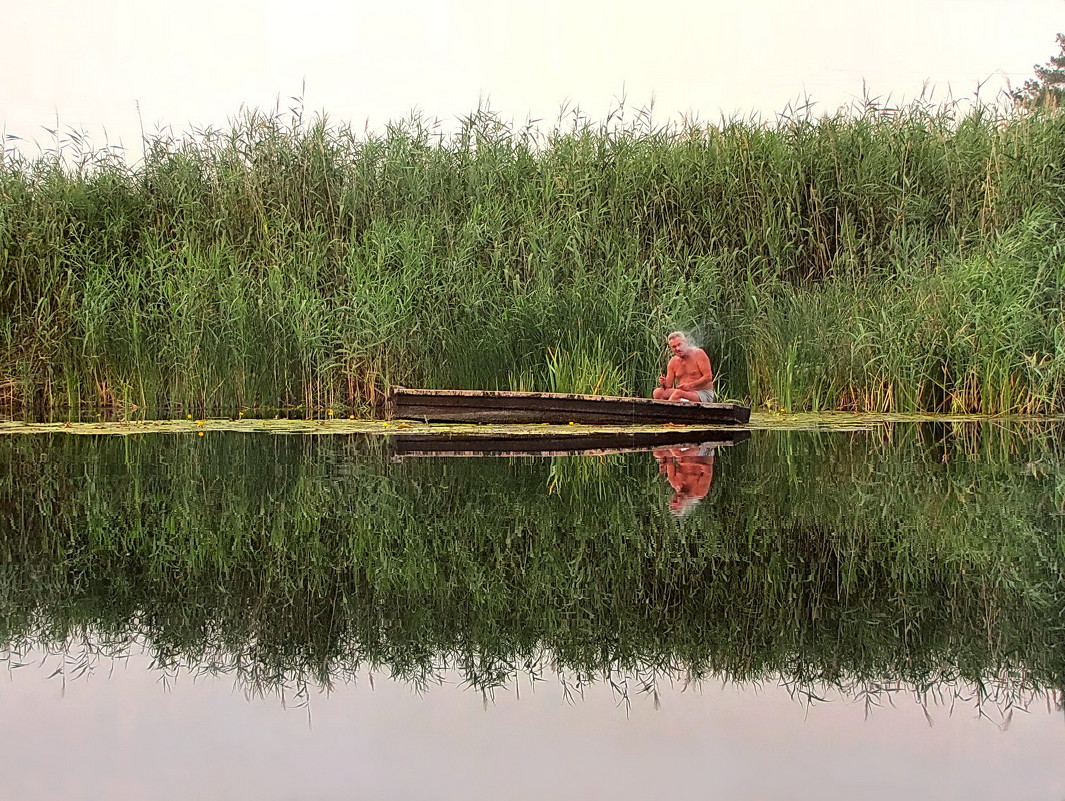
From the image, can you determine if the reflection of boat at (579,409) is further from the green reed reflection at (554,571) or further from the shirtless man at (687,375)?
the green reed reflection at (554,571)

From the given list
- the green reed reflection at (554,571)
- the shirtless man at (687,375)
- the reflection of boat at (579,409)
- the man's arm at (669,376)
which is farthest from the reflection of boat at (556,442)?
the green reed reflection at (554,571)

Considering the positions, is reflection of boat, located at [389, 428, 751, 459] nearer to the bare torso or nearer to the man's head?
the bare torso

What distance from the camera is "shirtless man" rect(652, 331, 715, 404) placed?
9.95 m

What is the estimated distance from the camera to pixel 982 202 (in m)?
12.3

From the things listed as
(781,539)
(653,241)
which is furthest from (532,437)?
(781,539)

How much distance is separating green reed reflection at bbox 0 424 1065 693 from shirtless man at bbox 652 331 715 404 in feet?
8.22

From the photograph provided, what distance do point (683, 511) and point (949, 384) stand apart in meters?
6.42

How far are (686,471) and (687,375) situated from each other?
3119 mm

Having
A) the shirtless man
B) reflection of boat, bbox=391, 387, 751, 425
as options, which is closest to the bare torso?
the shirtless man

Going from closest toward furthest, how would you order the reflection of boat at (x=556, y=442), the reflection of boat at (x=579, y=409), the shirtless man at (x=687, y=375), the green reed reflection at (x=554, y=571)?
the green reed reflection at (x=554, y=571) < the reflection of boat at (x=556, y=442) < the reflection of boat at (x=579, y=409) < the shirtless man at (x=687, y=375)

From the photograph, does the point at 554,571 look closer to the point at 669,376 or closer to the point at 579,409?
the point at 579,409

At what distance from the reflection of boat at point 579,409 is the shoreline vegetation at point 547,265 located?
879mm

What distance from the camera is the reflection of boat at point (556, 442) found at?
8523 millimetres

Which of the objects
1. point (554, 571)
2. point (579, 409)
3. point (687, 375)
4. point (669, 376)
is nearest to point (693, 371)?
point (687, 375)
